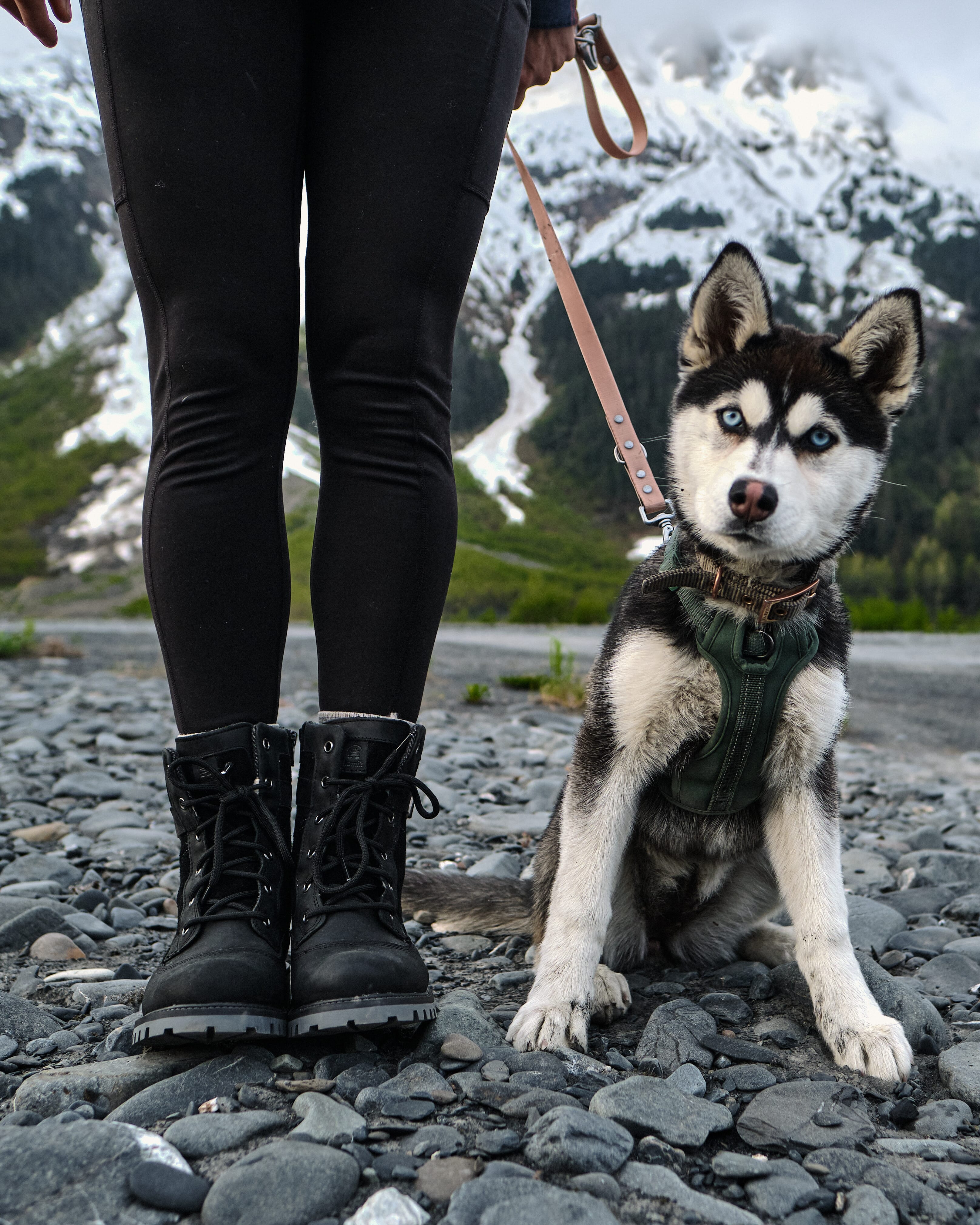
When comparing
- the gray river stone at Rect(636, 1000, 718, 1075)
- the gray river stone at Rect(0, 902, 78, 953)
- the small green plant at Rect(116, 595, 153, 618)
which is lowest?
the small green plant at Rect(116, 595, 153, 618)

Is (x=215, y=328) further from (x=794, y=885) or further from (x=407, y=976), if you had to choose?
(x=794, y=885)

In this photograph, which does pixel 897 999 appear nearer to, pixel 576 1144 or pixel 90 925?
pixel 576 1144

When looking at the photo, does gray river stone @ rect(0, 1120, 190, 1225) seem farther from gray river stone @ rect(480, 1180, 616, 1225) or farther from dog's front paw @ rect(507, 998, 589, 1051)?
dog's front paw @ rect(507, 998, 589, 1051)

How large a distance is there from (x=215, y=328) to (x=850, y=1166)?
6.17ft

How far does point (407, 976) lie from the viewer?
178 centimetres

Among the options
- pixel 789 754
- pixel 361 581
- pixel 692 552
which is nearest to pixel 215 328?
pixel 361 581

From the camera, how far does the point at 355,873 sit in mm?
1867

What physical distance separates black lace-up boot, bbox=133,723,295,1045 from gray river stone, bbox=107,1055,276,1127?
57mm

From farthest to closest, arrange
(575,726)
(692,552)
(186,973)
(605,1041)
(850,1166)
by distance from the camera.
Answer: (575,726)
(692,552)
(605,1041)
(186,973)
(850,1166)

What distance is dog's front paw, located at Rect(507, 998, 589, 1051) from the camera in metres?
1.86

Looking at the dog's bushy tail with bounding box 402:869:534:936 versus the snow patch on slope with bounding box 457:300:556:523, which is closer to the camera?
the dog's bushy tail with bounding box 402:869:534:936

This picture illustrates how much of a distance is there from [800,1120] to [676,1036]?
1.19 feet

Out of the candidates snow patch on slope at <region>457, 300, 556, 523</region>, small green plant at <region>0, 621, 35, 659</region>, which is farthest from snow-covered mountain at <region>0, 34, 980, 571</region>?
small green plant at <region>0, 621, 35, 659</region>

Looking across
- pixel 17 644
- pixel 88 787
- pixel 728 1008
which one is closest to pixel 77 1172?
pixel 728 1008
